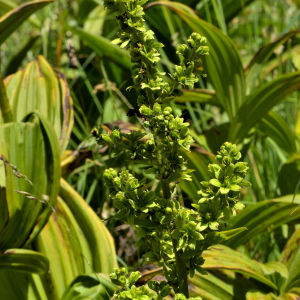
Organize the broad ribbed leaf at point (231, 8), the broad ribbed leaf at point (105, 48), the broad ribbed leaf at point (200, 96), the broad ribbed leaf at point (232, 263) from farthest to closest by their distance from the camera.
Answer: the broad ribbed leaf at point (231, 8), the broad ribbed leaf at point (105, 48), the broad ribbed leaf at point (200, 96), the broad ribbed leaf at point (232, 263)

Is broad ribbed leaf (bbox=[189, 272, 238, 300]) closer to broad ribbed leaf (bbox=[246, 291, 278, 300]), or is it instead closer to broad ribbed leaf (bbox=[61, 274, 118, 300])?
broad ribbed leaf (bbox=[246, 291, 278, 300])

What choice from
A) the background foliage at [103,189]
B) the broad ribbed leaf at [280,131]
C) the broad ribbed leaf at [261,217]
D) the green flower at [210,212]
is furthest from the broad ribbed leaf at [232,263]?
the broad ribbed leaf at [280,131]

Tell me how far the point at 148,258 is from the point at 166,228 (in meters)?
0.07

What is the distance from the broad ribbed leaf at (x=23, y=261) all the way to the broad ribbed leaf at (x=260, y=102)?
868mm

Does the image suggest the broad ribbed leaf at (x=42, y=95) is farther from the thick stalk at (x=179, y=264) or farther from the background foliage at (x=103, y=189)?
the thick stalk at (x=179, y=264)

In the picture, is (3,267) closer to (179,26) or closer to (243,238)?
(243,238)

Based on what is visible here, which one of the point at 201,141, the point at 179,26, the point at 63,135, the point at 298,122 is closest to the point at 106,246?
the point at 63,135

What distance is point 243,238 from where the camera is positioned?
4.19ft

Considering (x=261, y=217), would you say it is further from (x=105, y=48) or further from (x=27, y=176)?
(x=105, y=48)

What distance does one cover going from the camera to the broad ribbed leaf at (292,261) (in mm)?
1088

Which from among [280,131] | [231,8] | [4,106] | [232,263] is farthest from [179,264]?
[231,8]

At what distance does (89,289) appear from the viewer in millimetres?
1086

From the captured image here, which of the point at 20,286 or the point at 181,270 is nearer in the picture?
the point at 181,270

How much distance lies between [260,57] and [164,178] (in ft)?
3.54
